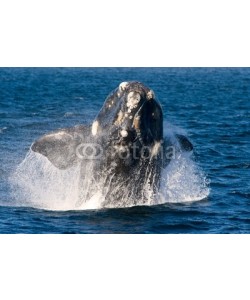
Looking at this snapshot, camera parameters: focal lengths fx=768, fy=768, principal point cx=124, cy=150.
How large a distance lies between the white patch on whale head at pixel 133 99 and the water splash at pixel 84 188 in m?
2.85

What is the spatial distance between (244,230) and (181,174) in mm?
5386

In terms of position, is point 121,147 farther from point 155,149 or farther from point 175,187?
point 175,187

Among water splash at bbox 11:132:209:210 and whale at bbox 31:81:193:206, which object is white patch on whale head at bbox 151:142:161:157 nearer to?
whale at bbox 31:81:193:206

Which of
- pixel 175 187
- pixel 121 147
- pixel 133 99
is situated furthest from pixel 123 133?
pixel 175 187

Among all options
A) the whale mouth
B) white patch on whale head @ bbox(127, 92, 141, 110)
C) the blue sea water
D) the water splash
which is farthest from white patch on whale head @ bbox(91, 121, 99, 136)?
the blue sea water

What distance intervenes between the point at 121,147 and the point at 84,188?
97.0 inches

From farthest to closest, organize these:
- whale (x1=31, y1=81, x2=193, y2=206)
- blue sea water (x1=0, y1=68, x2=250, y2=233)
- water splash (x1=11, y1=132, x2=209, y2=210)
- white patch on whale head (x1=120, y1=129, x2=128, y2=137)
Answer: water splash (x1=11, y1=132, x2=209, y2=210)
blue sea water (x1=0, y1=68, x2=250, y2=233)
white patch on whale head (x1=120, y1=129, x2=128, y2=137)
whale (x1=31, y1=81, x2=193, y2=206)

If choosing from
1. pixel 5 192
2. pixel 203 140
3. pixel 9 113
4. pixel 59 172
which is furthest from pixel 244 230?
pixel 9 113

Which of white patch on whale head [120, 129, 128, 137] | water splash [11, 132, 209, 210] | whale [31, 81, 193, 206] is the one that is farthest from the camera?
water splash [11, 132, 209, 210]

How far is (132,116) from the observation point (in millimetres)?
22781

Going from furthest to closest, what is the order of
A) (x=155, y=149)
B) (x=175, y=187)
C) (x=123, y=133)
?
1. (x=175, y=187)
2. (x=155, y=149)
3. (x=123, y=133)

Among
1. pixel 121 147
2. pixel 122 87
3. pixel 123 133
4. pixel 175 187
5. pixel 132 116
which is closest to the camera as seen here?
pixel 132 116

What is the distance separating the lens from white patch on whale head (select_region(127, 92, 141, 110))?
74.0 feet

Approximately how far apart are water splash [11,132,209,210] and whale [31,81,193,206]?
0.18ft
